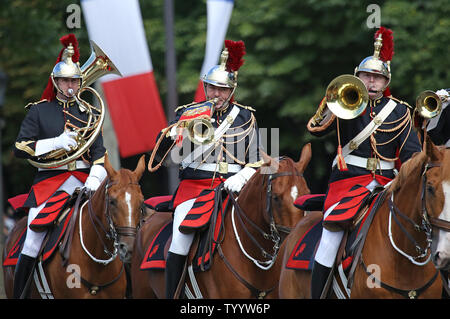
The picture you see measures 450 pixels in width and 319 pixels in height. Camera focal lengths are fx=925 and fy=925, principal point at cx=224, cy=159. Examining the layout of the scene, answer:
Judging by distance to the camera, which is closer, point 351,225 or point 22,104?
point 351,225

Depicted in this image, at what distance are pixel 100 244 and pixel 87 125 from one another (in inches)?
57.8

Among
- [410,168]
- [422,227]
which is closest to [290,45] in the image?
[410,168]

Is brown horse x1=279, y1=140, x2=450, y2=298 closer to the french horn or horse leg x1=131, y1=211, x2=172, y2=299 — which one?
the french horn

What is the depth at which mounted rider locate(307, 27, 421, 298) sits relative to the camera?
789 centimetres

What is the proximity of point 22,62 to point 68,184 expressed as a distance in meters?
12.5

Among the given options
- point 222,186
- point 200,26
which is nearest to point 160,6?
point 200,26

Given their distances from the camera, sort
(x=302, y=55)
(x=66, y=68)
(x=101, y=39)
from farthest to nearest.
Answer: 1. (x=302, y=55)
2. (x=101, y=39)
3. (x=66, y=68)

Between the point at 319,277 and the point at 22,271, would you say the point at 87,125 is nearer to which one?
the point at 22,271

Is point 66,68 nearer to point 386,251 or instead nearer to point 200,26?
point 386,251

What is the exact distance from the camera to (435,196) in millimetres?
6457

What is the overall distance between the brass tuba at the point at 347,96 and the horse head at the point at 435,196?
2.76 feet

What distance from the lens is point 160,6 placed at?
20.0 metres

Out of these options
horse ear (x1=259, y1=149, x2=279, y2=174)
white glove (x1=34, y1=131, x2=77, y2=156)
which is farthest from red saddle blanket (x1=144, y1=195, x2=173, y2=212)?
horse ear (x1=259, y1=149, x2=279, y2=174)

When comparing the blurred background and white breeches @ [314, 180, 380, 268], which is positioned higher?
white breeches @ [314, 180, 380, 268]
